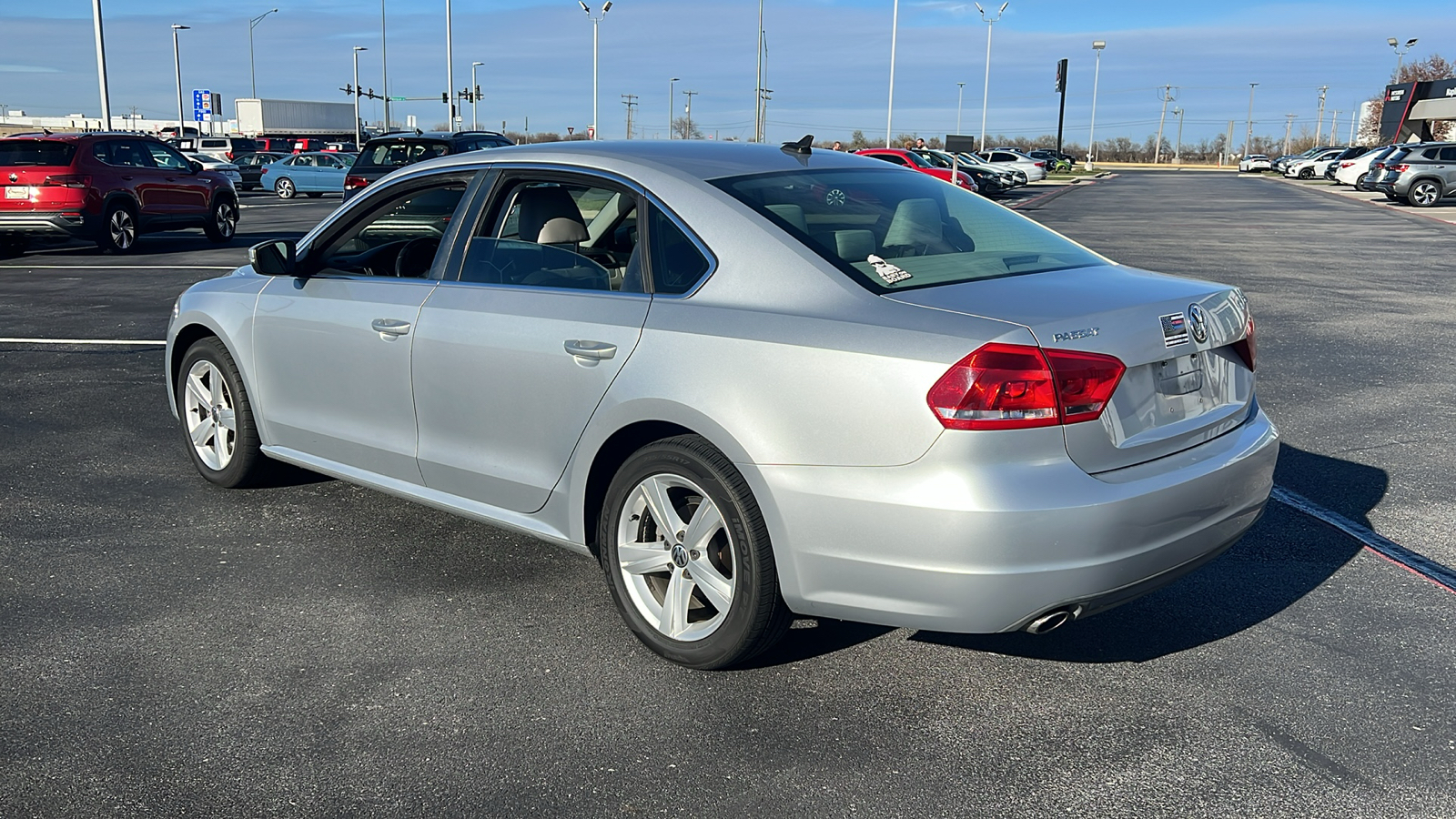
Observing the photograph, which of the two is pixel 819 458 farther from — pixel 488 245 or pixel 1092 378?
pixel 488 245

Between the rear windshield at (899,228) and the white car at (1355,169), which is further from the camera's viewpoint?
the white car at (1355,169)

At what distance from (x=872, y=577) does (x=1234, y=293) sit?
63.4 inches

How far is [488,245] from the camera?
4.50m

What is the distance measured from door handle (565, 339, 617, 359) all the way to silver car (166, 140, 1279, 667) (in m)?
0.02

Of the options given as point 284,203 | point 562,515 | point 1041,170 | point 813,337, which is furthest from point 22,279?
point 1041,170

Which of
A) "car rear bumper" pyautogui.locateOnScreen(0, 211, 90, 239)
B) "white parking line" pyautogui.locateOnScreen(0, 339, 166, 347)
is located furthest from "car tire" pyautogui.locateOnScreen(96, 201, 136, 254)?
"white parking line" pyautogui.locateOnScreen(0, 339, 166, 347)

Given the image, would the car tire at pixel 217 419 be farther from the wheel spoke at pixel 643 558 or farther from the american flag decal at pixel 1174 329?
the american flag decal at pixel 1174 329

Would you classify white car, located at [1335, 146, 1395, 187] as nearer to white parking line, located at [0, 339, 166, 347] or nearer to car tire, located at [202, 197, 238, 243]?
car tire, located at [202, 197, 238, 243]

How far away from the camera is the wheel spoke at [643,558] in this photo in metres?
3.85

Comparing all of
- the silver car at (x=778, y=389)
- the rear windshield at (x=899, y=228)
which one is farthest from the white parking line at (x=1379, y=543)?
the rear windshield at (x=899, y=228)

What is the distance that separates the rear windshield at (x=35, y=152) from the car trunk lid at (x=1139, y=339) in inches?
685

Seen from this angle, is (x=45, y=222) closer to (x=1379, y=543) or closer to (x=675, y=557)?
(x=675, y=557)

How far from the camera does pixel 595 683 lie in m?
3.77

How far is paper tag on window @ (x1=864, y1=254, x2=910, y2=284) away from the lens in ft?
11.9
